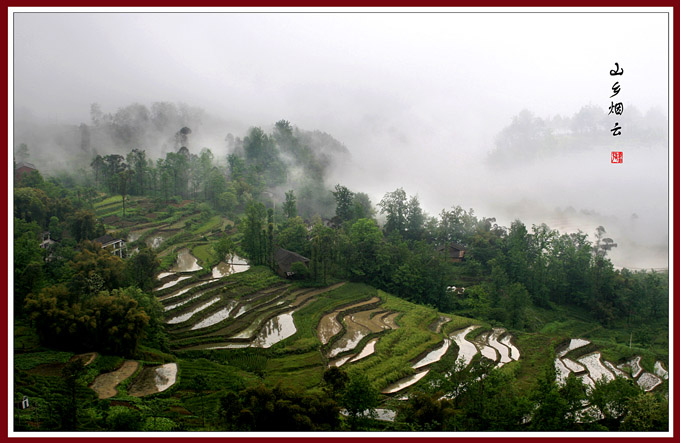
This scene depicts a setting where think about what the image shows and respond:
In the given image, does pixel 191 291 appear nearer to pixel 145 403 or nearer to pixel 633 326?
pixel 145 403

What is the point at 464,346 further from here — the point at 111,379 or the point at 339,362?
the point at 111,379

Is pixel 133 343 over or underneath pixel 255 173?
underneath

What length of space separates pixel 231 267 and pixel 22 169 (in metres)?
10.7

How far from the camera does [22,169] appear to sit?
20.8 m

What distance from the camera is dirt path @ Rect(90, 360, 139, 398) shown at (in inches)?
366

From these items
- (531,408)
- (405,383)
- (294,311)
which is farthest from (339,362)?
(531,408)

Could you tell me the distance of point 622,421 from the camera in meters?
8.57

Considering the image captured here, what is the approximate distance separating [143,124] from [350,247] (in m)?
16.5

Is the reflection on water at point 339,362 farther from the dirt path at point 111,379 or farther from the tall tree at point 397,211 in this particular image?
the tall tree at point 397,211

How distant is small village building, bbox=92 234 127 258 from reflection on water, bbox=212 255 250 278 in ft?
11.5

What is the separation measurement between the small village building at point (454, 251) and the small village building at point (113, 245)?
16.2m

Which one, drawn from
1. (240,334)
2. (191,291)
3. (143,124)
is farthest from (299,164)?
(240,334)

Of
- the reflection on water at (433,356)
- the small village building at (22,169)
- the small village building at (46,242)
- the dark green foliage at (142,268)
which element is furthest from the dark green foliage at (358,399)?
the small village building at (22,169)

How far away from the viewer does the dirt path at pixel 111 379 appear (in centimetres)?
930
